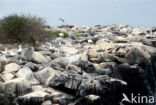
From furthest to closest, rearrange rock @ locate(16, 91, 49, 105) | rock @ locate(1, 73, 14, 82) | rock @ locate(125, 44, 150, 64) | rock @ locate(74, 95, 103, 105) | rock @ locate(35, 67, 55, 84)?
rock @ locate(125, 44, 150, 64)
rock @ locate(35, 67, 55, 84)
rock @ locate(1, 73, 14, 82)
rock @ locate(74, 95, 103, 105)
rock @ locate(16, 91, 49, 105)

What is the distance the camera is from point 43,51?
24.6 m

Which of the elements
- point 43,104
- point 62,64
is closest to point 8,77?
point 43,104

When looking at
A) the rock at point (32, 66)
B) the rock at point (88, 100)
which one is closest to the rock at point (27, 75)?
the rock at point (32, 66)

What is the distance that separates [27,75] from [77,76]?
8.93ft

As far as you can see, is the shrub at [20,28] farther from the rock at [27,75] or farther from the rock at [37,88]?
the rock at [37,88]

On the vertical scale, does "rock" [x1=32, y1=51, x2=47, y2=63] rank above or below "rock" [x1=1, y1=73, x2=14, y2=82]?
above

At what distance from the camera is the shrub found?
101ft

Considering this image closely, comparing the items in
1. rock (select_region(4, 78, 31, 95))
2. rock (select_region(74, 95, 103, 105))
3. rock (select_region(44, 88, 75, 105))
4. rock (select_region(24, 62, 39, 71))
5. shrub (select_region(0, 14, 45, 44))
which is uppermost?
shrub (select_region(0, 14, 45, 44))

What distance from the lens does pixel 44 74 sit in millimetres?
18750

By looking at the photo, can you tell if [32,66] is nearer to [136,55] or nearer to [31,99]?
[31,99]

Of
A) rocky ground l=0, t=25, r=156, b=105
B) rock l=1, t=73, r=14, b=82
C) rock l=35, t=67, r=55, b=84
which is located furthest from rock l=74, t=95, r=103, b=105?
rock l=1, t=73, r=14, b=82

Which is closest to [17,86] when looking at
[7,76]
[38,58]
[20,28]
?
[7,76]

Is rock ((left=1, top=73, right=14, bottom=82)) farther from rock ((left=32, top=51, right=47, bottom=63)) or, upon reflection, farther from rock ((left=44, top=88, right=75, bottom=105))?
rock ((left=32, top=51, right=47, bottom=63))

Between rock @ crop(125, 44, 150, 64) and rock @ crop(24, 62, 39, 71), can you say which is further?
rock @ crop(125, 44, 150, 64)
